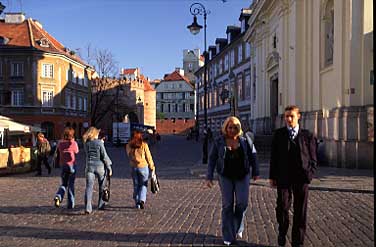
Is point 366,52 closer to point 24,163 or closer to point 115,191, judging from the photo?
point 115,191

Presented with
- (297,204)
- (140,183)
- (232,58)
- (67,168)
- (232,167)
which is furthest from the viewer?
(232,58)

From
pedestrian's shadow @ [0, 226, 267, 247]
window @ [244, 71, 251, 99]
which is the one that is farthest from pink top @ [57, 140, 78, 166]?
window @ [244, 71, 251, 99]

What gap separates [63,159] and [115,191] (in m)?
2.87

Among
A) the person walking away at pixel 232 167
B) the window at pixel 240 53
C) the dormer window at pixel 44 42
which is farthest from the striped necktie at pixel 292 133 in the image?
the dormer window at pixel 44 42

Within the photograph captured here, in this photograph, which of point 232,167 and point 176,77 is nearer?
point 232,167

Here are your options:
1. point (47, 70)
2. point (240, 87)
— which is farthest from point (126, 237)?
point (47, 70)

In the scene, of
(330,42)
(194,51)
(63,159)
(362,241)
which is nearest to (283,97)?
(330,42)

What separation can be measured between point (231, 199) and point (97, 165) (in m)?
3.62

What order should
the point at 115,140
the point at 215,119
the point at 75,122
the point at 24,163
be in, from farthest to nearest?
the point at 215,119 < the point at 75,122 < the point at 115,140 < the point at 24,163

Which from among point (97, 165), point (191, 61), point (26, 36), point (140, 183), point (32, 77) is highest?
point (191, 61)

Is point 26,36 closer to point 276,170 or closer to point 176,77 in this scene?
point 276,170

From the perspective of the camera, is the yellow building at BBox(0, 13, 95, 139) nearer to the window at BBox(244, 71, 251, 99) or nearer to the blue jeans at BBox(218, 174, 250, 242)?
the window at BBox(244, 71, 251, 99)

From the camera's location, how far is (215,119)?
2598 inches

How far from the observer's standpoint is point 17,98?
173 ft
